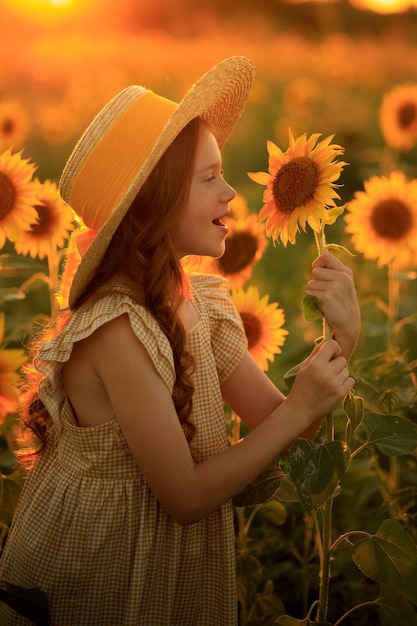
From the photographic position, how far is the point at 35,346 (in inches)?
66.9

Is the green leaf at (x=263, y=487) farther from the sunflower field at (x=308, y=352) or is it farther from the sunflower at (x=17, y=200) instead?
the sunflower at (x=17, y=200)

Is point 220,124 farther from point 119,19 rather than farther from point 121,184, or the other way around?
point 119,19

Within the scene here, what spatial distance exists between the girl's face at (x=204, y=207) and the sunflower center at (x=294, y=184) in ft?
0.45

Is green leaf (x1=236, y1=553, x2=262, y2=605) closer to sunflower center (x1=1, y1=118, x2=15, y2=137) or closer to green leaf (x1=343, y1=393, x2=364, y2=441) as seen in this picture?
green leaf (x1=343, y1=393, x2=364, y2=441)

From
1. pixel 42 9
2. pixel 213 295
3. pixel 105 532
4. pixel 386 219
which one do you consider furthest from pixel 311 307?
pixel 42 9

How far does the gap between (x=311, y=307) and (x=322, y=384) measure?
0.42 ft

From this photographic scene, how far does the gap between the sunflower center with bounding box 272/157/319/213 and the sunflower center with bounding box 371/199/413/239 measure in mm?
948

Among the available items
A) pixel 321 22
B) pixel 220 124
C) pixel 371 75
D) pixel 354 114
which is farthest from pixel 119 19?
pixel 220 124

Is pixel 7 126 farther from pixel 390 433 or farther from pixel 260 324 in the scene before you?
pixel 390 433

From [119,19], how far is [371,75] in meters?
4.87

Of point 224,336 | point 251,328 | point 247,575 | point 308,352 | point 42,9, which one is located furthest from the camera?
point 42,9

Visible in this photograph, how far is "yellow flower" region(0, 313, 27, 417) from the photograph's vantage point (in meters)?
1.93

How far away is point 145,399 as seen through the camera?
56.3 inches

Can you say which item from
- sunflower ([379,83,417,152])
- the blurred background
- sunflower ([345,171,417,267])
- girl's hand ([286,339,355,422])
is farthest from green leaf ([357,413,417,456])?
sunflower ([379,83,417,152])
